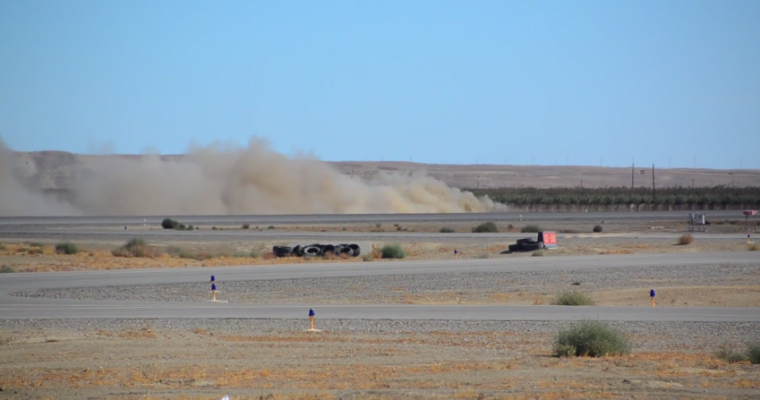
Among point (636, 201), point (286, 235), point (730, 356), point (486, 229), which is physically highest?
point (636, 201)

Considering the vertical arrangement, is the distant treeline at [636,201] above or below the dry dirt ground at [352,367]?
above

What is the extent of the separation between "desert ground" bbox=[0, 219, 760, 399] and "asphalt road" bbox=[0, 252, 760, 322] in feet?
3.29

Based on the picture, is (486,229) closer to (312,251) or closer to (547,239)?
(547,239)

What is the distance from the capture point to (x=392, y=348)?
15.0m

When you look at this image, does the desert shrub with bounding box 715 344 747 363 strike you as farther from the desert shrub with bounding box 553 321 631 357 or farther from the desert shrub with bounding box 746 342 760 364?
the desert shrub with bounding box 553 321 631 357

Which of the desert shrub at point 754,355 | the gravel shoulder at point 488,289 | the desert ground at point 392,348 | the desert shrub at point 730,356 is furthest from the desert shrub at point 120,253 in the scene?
the desert shrub at point 754,355

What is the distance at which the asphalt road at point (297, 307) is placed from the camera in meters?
20.4

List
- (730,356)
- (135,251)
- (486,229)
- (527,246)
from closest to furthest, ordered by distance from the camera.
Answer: (730,356), (135,251), (527,246), (486,229)

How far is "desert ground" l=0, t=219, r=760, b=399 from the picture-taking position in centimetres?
1092

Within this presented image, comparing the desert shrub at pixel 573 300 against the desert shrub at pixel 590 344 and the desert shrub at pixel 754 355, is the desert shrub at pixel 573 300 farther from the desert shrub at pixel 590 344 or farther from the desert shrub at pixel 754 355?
the desert shrub at pixel 754 355

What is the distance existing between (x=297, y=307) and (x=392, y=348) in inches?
330

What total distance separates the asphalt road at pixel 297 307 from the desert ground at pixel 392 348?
100cm

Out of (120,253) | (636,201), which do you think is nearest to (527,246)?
(120,253)

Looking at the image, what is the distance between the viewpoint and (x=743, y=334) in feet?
56.9
